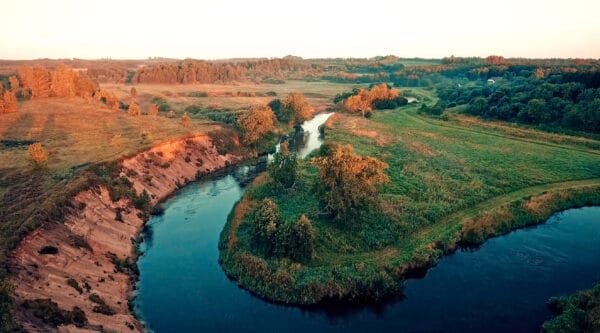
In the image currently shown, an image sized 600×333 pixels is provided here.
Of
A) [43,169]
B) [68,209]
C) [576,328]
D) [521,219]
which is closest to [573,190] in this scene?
[521,219]

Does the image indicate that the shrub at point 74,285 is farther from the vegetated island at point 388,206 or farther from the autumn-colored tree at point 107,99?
the autumn-colored tree at point 107,99

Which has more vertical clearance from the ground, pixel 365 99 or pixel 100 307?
pixel 365 99

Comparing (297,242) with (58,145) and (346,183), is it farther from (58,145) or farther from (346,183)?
(58,145)

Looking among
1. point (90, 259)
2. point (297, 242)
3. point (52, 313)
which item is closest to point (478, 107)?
point (297, 242)

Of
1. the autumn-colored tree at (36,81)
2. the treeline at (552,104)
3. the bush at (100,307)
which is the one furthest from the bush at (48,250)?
the autumn-colored tree at (36,81)

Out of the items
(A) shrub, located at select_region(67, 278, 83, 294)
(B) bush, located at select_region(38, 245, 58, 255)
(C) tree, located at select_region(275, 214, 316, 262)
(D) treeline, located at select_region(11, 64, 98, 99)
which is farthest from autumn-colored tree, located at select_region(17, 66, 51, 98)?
(C) tree, located at select_region(275, 214, 316, 262)

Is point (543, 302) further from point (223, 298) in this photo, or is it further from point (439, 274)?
point (223, 298)
